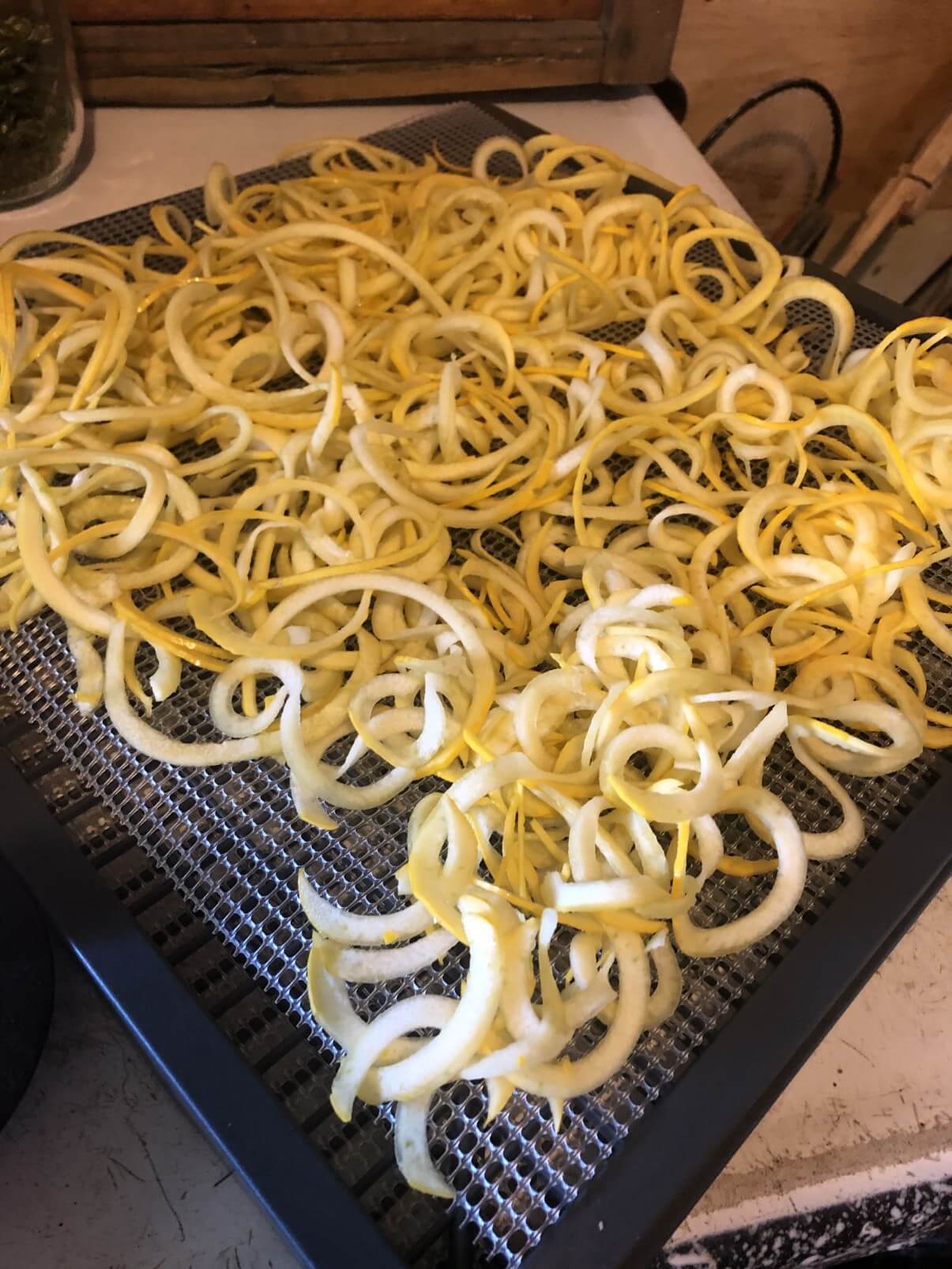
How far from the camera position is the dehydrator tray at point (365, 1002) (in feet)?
1.31

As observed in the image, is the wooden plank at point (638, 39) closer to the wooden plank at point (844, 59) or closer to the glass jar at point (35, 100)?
the wooden plank at point (844, 59)

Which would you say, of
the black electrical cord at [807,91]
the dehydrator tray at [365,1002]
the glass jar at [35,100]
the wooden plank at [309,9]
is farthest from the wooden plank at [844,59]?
the dehydrator tray at [365,1002]

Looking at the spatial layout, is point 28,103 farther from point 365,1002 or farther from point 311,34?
point 365,1002

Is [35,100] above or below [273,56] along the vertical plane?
below

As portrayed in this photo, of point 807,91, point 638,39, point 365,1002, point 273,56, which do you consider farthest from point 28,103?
point 807,91

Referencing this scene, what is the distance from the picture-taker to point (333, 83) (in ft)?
3.59

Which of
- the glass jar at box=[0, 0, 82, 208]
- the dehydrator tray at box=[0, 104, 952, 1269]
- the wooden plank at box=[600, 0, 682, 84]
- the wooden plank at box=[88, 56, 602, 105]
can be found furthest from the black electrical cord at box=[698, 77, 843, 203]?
the dehydrator tray at box=[0, 104, 952, 1269]

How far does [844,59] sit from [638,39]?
49 centimetres

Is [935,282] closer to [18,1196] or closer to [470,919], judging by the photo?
[470,919]

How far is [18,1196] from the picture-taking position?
1.56ft

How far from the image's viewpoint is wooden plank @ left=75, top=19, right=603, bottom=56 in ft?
3.33

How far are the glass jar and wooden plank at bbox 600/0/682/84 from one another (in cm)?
65

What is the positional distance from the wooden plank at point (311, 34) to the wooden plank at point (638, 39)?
46mm

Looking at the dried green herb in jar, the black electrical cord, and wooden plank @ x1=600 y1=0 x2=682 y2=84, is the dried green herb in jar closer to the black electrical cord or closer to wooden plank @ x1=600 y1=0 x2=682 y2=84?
wooden plank @ x1=600 y1=0 x2=682 y2=84
